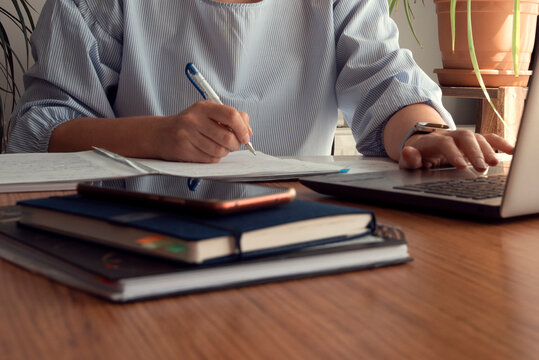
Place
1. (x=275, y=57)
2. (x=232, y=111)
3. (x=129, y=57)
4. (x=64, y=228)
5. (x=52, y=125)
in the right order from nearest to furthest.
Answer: (x=64, y=228), (x=232, y=111), (x=52, y=125), (x=129, y=57), (x=275, y=57)

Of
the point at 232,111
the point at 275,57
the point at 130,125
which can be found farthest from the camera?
the point at 275,57

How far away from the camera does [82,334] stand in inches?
12.8

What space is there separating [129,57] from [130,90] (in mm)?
69

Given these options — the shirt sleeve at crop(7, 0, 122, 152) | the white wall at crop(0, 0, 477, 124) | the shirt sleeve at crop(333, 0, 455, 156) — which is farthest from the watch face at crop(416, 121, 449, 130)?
the white wall at crop(0, 0, 477, 124)

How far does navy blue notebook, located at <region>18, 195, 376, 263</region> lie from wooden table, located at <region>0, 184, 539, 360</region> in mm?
27

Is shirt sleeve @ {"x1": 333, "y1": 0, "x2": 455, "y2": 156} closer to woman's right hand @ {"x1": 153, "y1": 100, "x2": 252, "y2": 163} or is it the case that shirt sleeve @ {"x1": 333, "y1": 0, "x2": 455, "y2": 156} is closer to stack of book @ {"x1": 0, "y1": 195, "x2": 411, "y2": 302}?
woman's right hand @ {"x1": 153, "y1": 100, "x2": 252, "y2": 163}

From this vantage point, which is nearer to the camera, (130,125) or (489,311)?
(489,311)

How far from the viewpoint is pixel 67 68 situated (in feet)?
4.21

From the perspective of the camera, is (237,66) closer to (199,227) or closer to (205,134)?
(205,134)

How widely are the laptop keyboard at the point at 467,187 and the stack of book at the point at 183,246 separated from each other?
0.21 meters

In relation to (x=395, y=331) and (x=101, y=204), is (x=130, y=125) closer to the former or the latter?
(x=101, y=204)

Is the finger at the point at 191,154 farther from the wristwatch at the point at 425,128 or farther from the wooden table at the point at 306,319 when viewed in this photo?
the wooden table at the point at 306,319

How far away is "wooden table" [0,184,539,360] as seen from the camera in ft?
1.00

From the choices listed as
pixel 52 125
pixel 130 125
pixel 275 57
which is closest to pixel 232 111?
pixel 130 125
